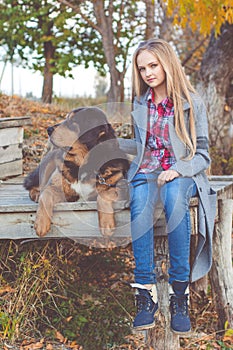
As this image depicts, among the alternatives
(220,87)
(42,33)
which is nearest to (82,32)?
(42,33)

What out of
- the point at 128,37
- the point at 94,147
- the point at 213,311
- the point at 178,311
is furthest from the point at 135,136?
the point at 128,37

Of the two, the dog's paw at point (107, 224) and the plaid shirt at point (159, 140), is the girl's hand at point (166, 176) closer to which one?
the plaid shirt at point (159, 140)

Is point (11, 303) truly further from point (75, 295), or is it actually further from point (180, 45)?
point (180, 45)

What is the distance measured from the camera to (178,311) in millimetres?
3354

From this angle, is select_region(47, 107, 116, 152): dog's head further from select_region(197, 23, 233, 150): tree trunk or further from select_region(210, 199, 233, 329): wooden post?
select_region(197, 23, 233, 150): tree trunk

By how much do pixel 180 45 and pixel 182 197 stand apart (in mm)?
10681

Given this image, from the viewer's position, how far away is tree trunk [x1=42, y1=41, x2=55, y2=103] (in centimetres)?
1050

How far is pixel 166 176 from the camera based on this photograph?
337cm

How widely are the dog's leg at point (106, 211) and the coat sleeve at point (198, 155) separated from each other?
1.40 ft

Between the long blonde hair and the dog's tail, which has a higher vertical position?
the long blonde hair

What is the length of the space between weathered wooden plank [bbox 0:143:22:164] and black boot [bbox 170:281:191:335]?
8.75 ft

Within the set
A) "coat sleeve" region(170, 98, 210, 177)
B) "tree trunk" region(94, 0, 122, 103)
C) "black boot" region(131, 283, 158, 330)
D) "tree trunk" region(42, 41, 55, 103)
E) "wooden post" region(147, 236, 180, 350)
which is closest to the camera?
"black boot" region(131, 283, 158, 330)

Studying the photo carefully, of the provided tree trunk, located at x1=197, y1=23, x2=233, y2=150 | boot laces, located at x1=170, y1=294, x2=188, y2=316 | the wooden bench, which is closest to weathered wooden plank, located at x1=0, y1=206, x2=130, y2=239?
the wooden bench

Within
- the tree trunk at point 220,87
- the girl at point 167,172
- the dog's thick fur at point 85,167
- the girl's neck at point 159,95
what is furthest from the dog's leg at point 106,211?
the tree trunk at point 220,87
